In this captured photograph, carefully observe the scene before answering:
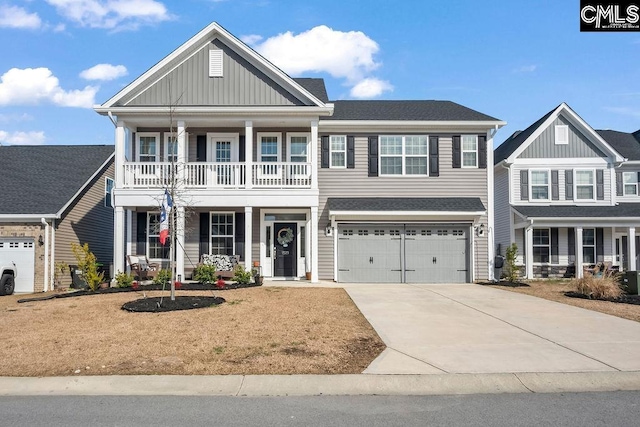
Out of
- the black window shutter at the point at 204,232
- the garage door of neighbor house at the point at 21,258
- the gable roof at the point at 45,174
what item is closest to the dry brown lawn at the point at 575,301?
the black window shutter at the point at 204,232

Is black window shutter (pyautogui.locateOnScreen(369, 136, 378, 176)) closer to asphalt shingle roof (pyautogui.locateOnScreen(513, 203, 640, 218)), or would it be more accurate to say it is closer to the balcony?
the balcony

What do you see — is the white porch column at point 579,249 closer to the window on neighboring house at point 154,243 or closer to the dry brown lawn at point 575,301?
the dry brown lawn at point 575,301

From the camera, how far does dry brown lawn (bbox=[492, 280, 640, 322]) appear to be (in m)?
12.2

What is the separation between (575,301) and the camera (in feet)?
46.2

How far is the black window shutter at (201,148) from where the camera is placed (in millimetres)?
Result: 19453

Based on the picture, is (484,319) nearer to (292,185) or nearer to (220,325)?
(220,325)

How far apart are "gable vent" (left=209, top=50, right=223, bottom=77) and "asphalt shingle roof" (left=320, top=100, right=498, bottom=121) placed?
159 inches

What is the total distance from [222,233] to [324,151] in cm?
483

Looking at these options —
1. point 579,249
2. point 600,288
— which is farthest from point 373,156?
point 579,249

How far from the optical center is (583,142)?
2294 centimetres

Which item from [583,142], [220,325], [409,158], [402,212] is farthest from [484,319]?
[583,142]

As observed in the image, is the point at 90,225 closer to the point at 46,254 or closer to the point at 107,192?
the point at 107,192

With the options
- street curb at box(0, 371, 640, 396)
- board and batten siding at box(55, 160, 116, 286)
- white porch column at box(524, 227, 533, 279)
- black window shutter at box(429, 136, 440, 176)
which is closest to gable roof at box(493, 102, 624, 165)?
white porch column at box(524, 227, 533, 279)

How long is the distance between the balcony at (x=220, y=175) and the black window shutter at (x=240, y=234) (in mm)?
1275
